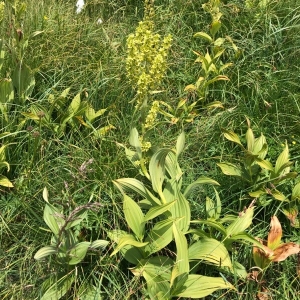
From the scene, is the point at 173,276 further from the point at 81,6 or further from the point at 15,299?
the point at 81,6

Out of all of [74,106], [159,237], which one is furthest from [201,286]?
[74,106]

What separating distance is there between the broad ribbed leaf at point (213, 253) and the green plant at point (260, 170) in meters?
0.37

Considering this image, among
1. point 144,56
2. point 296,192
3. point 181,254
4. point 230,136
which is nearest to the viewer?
point 181,254

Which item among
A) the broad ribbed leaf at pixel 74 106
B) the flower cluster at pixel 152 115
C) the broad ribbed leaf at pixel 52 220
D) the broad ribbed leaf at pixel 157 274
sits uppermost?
the flower cluster at pixel 152 115

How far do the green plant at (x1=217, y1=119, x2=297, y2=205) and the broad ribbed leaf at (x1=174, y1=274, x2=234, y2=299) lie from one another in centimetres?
49

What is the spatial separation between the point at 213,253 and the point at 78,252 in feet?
1.81

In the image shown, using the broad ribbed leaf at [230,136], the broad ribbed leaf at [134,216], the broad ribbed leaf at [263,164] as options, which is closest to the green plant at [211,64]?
the broad ribbed leaf at [230,136]

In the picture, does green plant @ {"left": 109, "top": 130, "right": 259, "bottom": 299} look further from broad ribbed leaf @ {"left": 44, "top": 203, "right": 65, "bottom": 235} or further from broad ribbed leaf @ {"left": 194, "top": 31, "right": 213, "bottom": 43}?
broad ribbed leaf @ {"left": 194, "top": 31, "right": 213, "bottom": 43}

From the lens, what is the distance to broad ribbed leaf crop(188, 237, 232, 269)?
1.80 meters

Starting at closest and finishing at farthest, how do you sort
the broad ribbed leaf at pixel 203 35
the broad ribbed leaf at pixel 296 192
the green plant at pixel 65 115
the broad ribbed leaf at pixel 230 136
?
the broad ribbed leaf at pixel 296 192 < the broad ribbed leaf at pixel 230 136 < the green plant at pixel 65 115 < the broad ribbed leaf at pixel 203 35

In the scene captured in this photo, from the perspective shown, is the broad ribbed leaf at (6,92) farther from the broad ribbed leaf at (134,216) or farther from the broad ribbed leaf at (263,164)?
the broad ribbed leaf at (263,164)

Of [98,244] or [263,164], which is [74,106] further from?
[263,164]

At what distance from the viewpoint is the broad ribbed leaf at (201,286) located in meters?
1.71

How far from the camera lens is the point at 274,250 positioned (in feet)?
6.16
